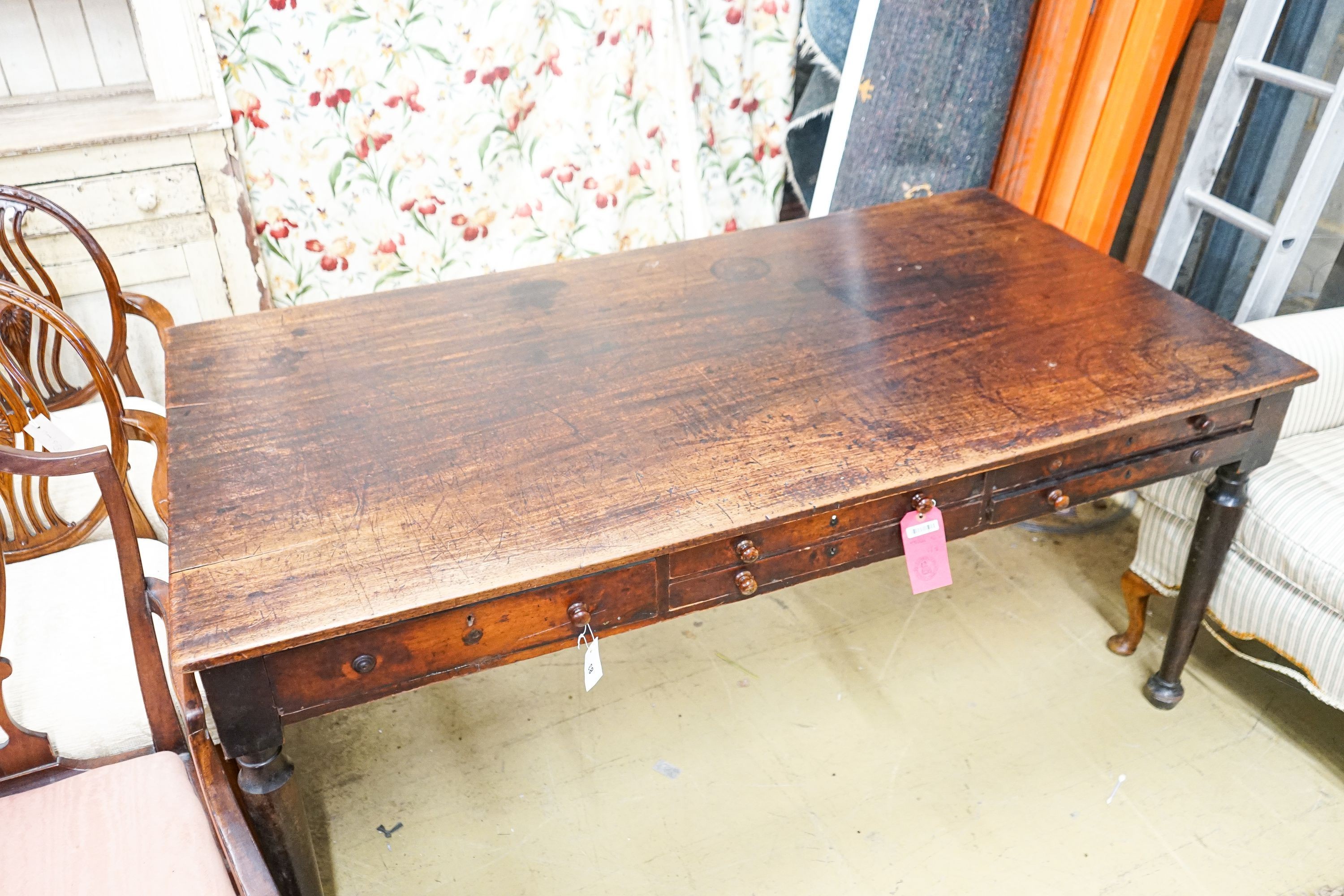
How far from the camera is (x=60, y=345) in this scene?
189cm

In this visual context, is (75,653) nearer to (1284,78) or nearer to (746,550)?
(746,550)

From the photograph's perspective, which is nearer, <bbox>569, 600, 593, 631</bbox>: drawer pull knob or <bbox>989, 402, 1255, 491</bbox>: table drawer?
<bbox>569, 600, 593, 631</bbox>: drawer pull knob

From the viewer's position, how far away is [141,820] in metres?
1.22

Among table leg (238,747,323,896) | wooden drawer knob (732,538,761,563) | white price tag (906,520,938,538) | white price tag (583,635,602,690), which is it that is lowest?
table leg (238,747,323,896)

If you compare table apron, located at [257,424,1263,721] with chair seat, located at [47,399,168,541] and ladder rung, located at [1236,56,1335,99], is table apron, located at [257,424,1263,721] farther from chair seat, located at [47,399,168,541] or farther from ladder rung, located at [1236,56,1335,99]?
ladder rung, located at [1236,56,1335,99]

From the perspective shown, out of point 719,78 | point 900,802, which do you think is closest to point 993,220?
point 719,78

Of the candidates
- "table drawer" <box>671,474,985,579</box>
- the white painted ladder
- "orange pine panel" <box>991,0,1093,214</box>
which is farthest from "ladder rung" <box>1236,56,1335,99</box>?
"table drawer" <box>671,474,985,579</box>

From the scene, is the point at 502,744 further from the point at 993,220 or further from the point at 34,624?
the point at 993,220

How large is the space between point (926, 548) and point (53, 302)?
1495mm

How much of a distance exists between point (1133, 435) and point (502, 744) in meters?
1.28

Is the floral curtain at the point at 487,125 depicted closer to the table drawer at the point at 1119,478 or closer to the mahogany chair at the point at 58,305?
the mahogany chair at the point at 58,305

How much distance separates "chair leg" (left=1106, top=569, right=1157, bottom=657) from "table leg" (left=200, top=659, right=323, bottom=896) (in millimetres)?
1665

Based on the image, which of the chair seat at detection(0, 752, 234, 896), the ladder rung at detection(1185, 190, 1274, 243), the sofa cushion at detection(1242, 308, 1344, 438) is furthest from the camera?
the ladder rung at detection(1185, 190, 1274, 243)

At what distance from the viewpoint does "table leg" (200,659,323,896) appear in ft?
3.75
